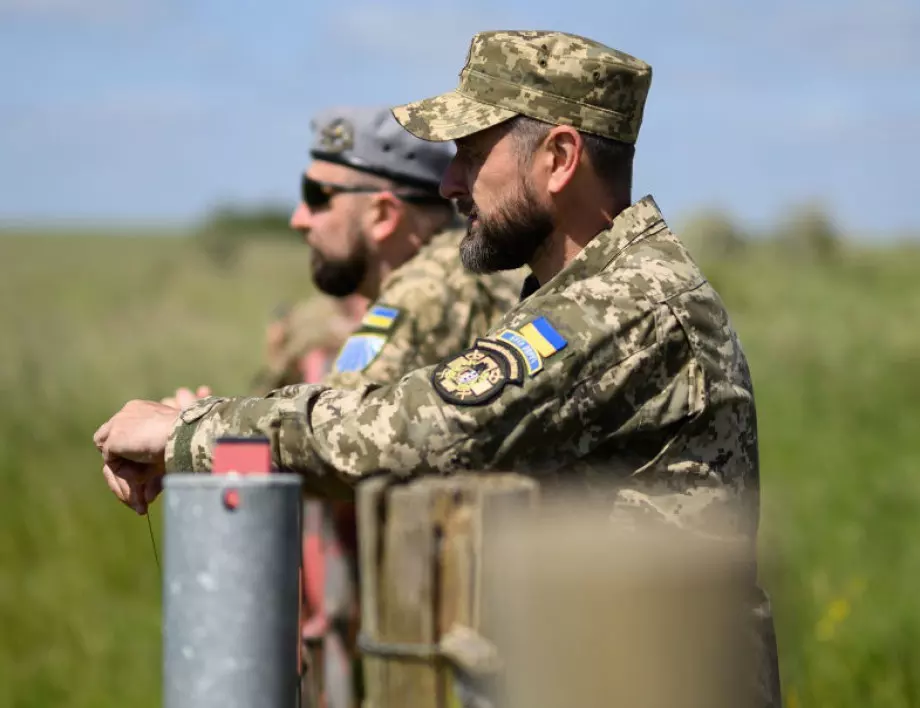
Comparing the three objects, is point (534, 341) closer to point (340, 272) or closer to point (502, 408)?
point (502, 408)

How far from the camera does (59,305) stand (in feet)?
85.6

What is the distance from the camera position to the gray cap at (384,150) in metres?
5.48

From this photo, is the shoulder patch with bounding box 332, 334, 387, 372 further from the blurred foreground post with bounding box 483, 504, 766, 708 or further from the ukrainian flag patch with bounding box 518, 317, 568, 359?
the blurred foreground post with bounding box 483, 504, 766, 708

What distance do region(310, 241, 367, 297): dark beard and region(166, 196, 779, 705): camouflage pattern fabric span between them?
87.7 inches

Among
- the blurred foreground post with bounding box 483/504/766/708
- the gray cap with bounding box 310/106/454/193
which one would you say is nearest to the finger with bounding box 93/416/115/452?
the blurred foreground post with bounding box 483/504/766/708

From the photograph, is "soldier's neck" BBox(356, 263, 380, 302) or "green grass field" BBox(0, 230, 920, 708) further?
"green grass field" BBox(0, 230, 920, 708)

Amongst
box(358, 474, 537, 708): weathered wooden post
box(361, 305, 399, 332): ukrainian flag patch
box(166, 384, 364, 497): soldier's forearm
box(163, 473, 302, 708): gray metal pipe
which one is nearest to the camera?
box(358, 474, 537, 708): weathered wooden post

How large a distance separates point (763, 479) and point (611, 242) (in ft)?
26.8

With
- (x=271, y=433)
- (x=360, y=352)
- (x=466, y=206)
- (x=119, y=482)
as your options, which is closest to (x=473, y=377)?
(x=271, y=433)

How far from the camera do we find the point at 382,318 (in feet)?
16.0

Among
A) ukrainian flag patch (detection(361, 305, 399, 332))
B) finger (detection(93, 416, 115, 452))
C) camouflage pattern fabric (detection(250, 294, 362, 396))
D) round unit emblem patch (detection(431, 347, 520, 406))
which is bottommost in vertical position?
camouflage pattern fabric (detection(250, 294, 362, 396))

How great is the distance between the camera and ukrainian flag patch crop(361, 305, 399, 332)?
4.84m

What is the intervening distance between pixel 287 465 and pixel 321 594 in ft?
11.2

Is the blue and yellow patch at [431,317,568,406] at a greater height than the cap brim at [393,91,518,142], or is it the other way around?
the cap brim at [393,91,518,142]
